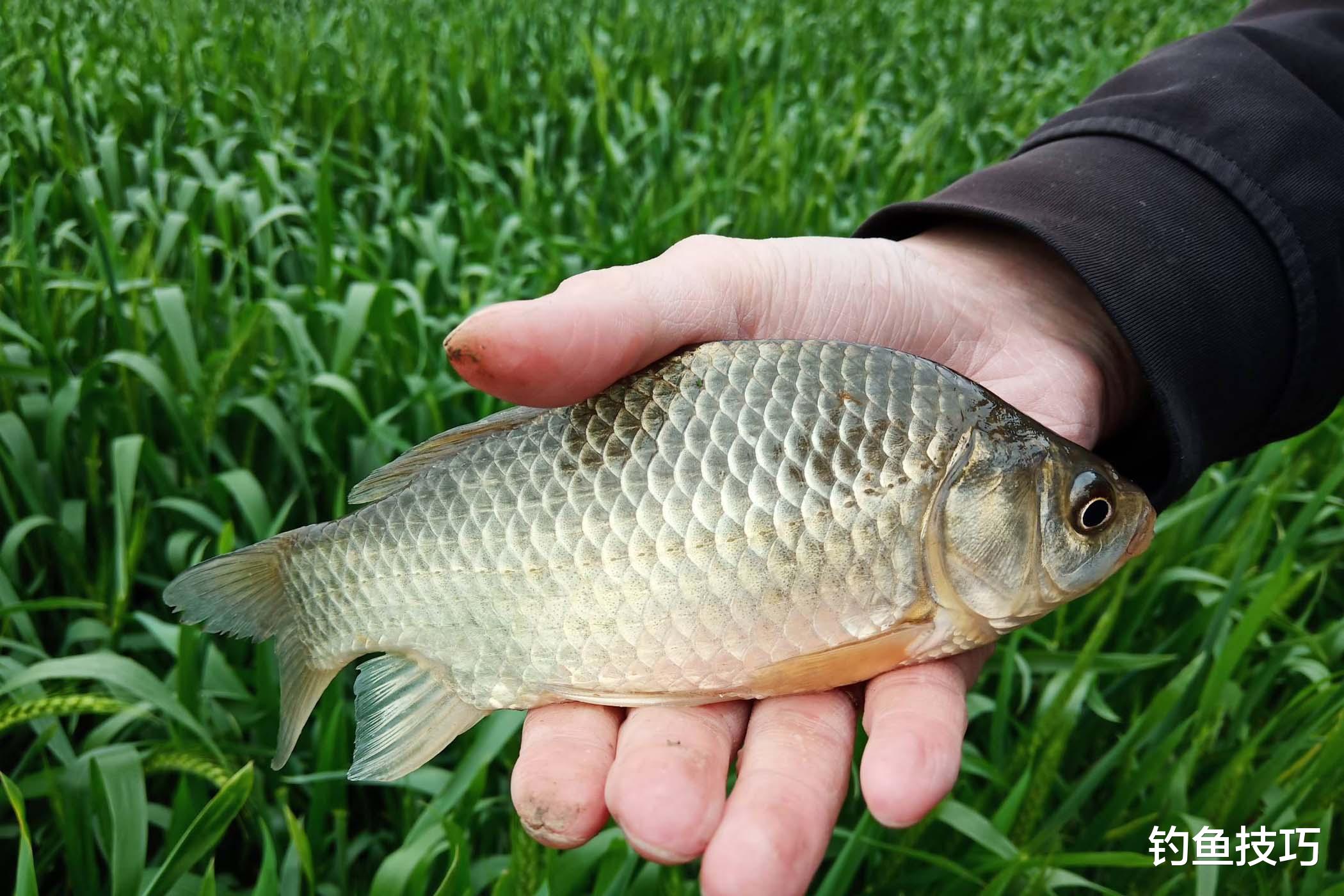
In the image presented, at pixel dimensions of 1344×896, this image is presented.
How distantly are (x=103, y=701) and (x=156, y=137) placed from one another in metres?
3.16

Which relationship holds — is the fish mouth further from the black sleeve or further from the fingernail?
the fingernail

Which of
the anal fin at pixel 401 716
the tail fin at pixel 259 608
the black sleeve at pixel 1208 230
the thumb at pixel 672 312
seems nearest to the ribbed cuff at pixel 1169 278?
the black sleeve at pixel 1208 230

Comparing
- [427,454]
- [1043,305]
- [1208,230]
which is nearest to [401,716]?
[427,454]

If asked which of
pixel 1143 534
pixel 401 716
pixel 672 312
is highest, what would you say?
pixel 672 312

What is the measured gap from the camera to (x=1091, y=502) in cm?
167

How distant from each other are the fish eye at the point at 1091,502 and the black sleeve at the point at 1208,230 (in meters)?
0.57

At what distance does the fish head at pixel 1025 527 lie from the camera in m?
1.63

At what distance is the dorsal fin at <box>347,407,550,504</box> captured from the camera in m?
1.77

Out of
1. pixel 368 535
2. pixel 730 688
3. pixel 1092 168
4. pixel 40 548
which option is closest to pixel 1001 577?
pixel 730 688

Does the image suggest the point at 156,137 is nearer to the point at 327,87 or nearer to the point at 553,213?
the point at 327,87

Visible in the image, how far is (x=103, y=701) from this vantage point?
1.77m

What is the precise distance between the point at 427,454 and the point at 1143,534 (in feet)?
3.98

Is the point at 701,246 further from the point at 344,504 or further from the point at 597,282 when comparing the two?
the point at 344,504

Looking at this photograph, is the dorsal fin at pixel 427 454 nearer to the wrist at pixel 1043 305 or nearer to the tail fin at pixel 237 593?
the tail fin at pixel 237 593
